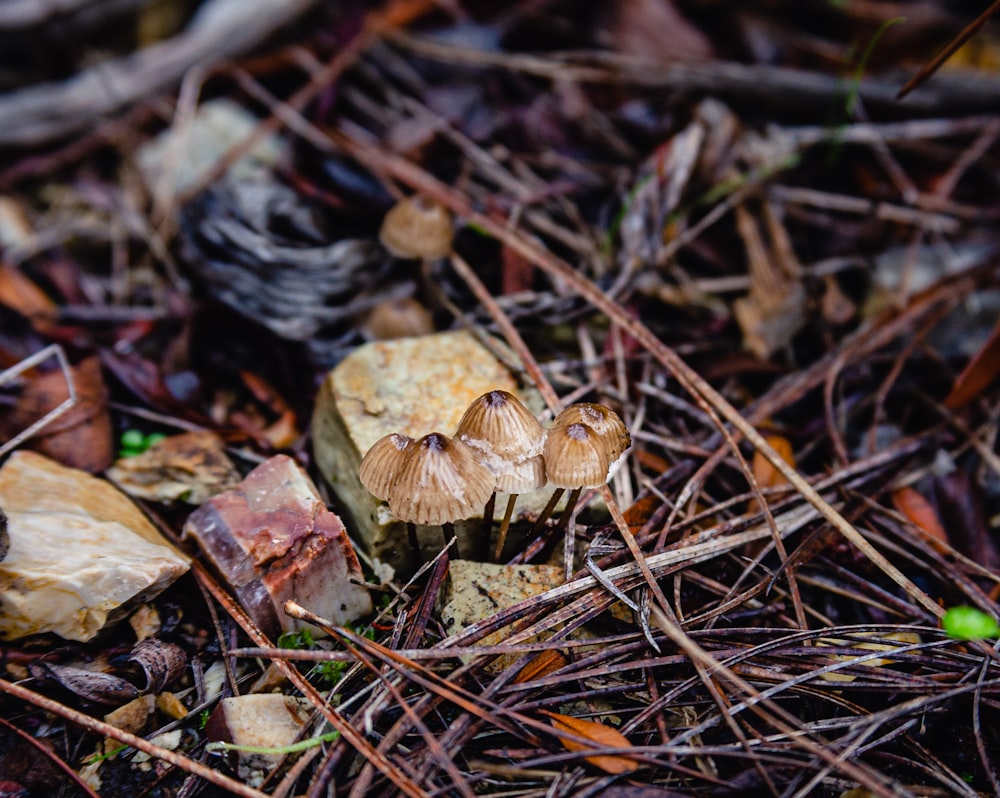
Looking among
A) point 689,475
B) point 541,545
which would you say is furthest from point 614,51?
point 541,545

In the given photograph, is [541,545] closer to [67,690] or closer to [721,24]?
[67,690]

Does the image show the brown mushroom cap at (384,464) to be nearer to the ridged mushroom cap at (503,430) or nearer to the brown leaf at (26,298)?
the ridged mushroom cap at (503,430)

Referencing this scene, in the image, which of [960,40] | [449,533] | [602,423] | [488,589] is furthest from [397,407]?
[960,40]

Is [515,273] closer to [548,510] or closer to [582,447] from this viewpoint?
[548,510]

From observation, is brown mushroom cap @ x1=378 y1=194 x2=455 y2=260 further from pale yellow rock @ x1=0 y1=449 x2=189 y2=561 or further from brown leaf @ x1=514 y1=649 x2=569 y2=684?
brown leaf @ x1=514 y1=649 x2=569 y2=684

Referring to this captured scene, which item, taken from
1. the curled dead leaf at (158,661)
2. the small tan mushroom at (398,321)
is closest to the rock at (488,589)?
the curled dead leaf at (158,661)
